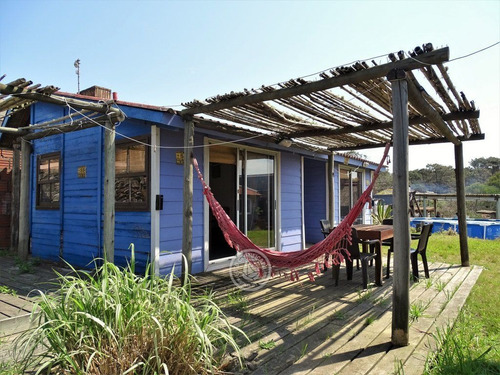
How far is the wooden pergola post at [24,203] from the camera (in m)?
5.25

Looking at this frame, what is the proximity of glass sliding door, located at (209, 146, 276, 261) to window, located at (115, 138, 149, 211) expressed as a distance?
1.09m

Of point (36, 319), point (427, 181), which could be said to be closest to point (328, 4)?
point (36, 319)

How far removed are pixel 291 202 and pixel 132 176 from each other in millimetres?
3159

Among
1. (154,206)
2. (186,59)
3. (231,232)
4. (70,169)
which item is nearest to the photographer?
(231,232)

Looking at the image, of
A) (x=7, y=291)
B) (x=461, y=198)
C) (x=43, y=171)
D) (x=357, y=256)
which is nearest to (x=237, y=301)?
(x=357, y=256)

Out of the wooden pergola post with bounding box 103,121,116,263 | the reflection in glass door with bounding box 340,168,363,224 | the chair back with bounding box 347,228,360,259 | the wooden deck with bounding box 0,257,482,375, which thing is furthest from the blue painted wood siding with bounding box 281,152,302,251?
the wooden pergola post with bounding box 103,121,116,263

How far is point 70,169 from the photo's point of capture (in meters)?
5.29

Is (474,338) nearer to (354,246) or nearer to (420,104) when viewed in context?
(354,246)

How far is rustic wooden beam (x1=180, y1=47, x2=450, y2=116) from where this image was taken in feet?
7.59

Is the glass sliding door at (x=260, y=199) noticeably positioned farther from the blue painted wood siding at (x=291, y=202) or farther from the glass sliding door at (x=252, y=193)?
the blue painted wood siding at (x=291, y=202)

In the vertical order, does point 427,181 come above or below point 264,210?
above

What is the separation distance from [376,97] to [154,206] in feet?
9.03

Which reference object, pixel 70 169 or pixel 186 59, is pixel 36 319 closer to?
pixel 70 169

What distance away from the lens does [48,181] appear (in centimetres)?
573
